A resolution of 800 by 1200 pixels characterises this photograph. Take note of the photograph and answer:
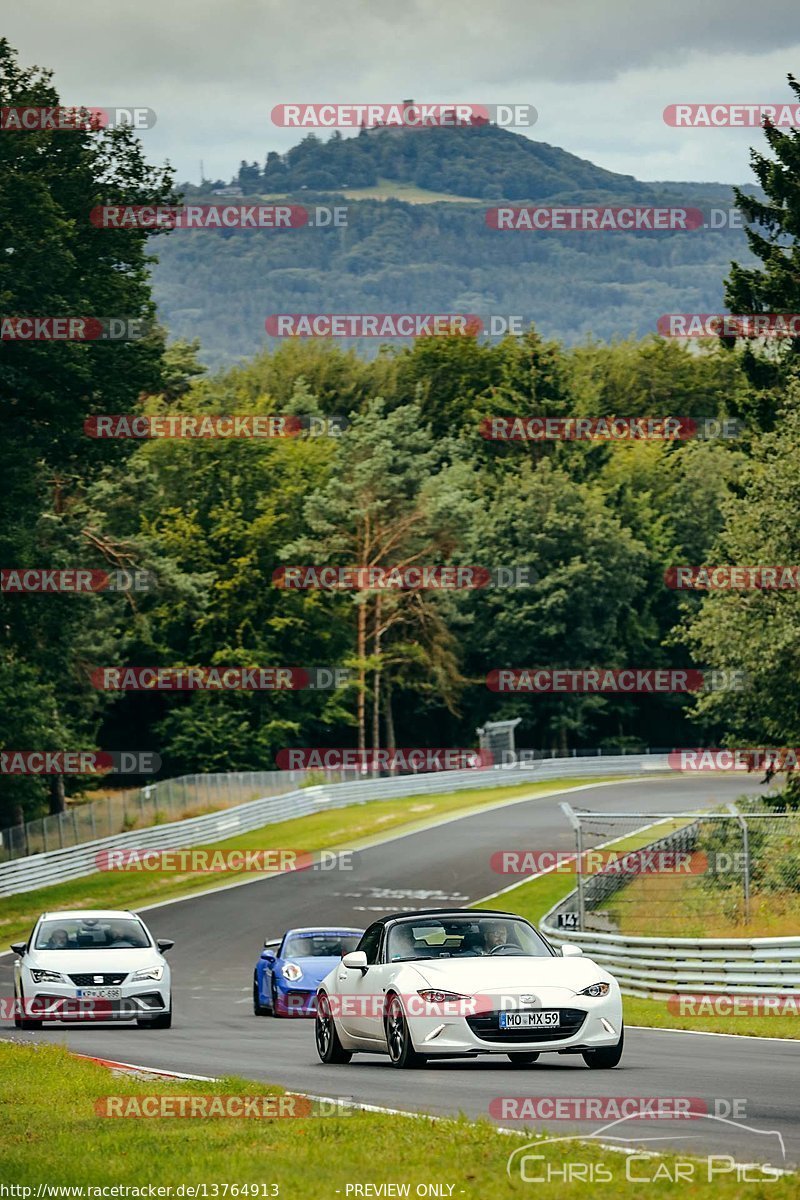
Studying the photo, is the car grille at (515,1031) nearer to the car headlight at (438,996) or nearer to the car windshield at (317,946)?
the car headlight at (438,996)

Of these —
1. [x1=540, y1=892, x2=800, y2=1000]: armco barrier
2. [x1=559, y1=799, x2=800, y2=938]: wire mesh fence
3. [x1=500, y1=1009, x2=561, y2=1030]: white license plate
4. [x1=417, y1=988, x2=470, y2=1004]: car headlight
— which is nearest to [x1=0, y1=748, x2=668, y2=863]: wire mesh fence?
[x1=559, y1=799, x2=800, y2=938]: wire mesh fence

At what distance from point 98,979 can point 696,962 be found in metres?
7.95

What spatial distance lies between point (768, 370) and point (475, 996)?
124 feet

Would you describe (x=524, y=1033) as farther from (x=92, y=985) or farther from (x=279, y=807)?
(x=279, y=807)

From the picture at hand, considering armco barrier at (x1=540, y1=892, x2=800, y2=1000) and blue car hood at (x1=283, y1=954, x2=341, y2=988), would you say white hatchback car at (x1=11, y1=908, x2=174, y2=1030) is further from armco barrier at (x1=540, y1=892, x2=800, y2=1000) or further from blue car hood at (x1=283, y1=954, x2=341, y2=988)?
armco barrier at (x1=540, y1=892, x2=800, y2=1000)

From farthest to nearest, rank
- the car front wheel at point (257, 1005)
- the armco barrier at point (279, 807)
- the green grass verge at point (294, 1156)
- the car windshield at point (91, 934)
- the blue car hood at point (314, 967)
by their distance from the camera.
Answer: the armco barrier at point (279, 807) → the car front wheel at point (257, 1005) → the blue car hood at point (314, 967) → the car windshield at point (91, 934) → the green grass verge at point (294, 1156)

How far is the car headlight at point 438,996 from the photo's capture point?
14.0 meters

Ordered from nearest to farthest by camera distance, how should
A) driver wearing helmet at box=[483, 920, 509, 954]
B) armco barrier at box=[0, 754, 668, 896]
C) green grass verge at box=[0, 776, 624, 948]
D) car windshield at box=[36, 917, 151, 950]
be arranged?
driver wearing helmet at box=[483, 920, 509, 954]
car windshield at box=[36, 917, 151, 950]
green grass verge at box=[0, 776, 624, 948]
armco barrier at box=[0, 754, 668, 896]

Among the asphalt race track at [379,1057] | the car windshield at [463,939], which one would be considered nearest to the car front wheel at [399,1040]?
the asphalt race track at [379,1057]

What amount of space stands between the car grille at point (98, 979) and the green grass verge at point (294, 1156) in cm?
941

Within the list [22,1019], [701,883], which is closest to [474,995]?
[22,1019]

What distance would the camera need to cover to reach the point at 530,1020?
45.4 feet

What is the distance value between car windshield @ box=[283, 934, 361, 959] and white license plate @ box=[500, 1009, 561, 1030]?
12116mm

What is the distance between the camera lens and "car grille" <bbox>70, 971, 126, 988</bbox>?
71.2ft
